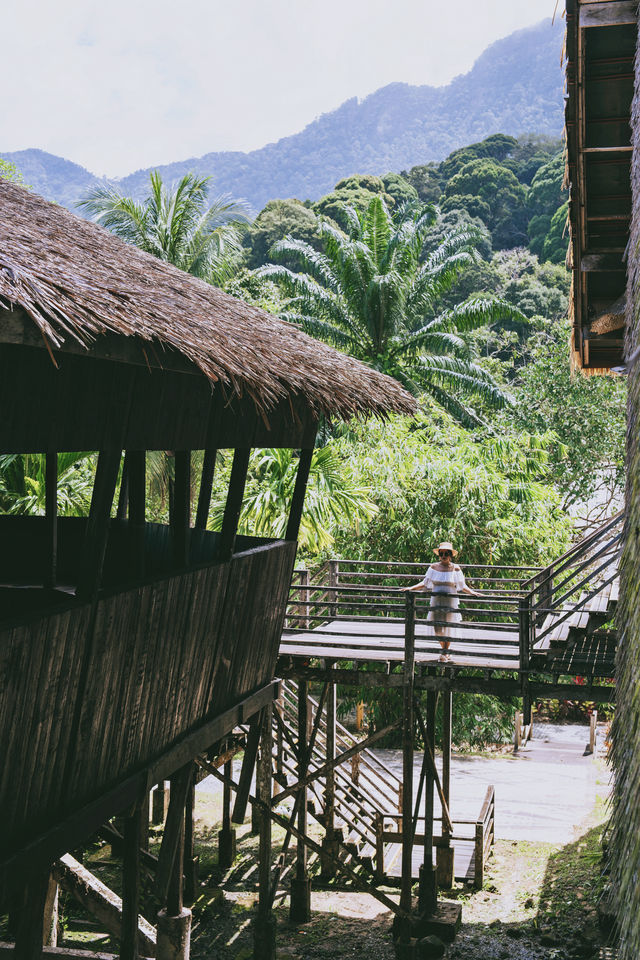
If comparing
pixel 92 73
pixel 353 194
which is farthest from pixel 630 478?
pixel 92 73

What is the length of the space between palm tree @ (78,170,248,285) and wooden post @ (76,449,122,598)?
16568 mm

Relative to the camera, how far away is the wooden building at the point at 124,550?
4820mm

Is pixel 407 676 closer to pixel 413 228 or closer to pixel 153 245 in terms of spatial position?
pixel 153 245

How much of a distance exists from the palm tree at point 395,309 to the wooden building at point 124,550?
53.6 ft

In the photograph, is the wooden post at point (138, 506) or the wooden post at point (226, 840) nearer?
the wooden post at point (138, 506)

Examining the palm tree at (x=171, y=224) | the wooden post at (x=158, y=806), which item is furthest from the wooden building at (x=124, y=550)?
the palm tree at (x=171, y=224)

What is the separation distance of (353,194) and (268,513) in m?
33.1

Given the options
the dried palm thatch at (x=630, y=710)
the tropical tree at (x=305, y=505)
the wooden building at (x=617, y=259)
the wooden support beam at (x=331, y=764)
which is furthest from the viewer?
the tropical tree at (x=305, y=505)

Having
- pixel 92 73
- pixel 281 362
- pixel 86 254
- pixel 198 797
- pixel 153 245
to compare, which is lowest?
pixel 198 797

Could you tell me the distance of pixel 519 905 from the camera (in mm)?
12422

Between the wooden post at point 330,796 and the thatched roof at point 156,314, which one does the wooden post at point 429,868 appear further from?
the thatched roof at point 156,314

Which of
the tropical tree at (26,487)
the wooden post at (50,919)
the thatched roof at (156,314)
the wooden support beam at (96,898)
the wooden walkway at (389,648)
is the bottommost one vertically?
the wooden post at (50,919)

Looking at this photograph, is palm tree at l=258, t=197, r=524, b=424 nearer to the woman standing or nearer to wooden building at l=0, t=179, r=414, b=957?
the woman standing

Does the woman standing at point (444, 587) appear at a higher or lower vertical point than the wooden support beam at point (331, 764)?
higher
